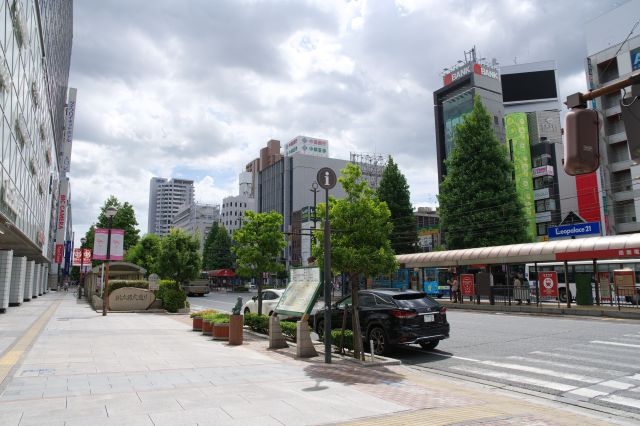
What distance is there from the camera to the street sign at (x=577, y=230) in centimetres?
3483

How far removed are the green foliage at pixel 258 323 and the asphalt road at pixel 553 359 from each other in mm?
5031

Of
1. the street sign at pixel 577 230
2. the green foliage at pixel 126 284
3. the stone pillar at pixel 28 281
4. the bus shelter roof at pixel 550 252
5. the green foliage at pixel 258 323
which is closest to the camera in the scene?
the green foliage at pixel 258 323

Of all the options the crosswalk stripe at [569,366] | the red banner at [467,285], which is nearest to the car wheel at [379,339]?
the crosswalk stripe at [569,366]

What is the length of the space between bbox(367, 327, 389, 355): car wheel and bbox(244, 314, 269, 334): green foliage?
4.65 m

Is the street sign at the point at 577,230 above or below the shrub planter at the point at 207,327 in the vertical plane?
above

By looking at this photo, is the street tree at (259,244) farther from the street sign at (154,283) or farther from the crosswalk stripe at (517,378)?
the street sign at (154,283)

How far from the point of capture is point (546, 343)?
43.2ft

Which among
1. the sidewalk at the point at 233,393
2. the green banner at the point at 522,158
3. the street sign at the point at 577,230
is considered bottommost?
the sidewalk at the point at 233,393

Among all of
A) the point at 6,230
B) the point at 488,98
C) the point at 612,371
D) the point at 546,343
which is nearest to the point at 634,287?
the point at 546,343

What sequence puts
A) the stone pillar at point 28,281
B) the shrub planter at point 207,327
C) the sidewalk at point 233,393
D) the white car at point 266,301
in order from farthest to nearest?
the stone pillar at point 28,281, the white car at point 266,301, the shrub planter at point 207,327, the sidewalk at point 233,393

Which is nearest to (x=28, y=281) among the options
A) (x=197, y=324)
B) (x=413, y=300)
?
(x=197, y=324)

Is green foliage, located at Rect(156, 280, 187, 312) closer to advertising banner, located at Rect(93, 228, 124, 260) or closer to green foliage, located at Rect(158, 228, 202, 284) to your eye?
green foliage, located at Rect(158, 228, 202, 284)

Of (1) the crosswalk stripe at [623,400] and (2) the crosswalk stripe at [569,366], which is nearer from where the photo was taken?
(1) the crosswalk stripe at [623,400]

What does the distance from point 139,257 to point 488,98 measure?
58.5 m
